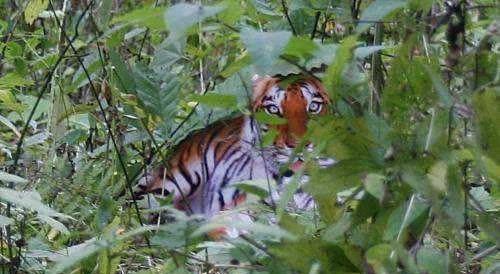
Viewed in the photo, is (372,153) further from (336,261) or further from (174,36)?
(174,36)

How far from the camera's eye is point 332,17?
5.42 feet

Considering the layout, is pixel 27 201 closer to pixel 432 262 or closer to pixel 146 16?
pixel 146 16

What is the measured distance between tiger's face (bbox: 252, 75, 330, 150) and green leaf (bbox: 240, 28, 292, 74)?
436mm

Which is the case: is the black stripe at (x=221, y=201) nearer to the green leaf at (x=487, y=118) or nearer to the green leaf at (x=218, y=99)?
the green leaf at (x=218, y=99)

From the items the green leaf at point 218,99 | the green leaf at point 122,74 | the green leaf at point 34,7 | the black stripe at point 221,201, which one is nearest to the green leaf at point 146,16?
the green leaf at point 218,99

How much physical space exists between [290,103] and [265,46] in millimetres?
500

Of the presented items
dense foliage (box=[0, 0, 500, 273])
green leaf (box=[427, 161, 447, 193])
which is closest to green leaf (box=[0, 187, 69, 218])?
dense foliage (box=[0, 0, 500, 273])

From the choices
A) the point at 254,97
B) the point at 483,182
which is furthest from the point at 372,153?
the point at 483,182

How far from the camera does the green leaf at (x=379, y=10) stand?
81cm

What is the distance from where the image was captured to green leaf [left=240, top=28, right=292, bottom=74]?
0.75 m

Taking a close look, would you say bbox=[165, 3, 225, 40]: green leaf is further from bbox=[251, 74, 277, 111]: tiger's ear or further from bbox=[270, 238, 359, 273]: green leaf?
bbox=[251, 74, 277, 111]: tiger's ear

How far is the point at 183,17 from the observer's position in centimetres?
75

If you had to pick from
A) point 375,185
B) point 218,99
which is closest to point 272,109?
point 218,99

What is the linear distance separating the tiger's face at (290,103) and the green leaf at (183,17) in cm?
46
